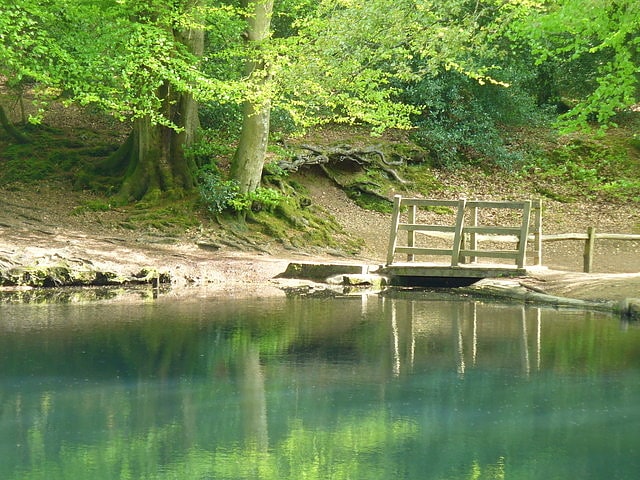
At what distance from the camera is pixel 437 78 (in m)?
27.3

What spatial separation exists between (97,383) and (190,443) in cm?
222

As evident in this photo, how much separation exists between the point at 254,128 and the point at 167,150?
2300 mm

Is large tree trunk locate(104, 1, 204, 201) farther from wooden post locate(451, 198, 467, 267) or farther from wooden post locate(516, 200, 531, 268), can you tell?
wooden post locate(516, 200, 531, 268)

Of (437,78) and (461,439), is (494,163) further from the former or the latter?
(461,439)

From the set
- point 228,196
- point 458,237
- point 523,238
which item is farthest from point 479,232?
point 228,196

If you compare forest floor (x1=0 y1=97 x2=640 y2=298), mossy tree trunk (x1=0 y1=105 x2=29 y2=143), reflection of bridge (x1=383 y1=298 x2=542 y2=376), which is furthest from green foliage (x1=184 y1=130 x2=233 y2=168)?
reflection of bridge (x1=383 y1=298 x2=542 y2=376)

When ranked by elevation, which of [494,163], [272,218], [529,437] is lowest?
[529,437]

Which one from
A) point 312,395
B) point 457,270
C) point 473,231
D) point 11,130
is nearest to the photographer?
point 312,395

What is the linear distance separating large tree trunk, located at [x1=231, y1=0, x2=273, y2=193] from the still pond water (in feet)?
24.0

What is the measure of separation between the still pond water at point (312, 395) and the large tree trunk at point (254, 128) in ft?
24.0

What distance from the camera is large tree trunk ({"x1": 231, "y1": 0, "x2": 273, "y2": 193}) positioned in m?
19.5

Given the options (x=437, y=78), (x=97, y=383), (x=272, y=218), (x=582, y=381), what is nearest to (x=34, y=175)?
(x=272, y=218)

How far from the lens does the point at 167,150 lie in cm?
2089

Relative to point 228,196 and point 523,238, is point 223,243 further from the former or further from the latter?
point 523,238
